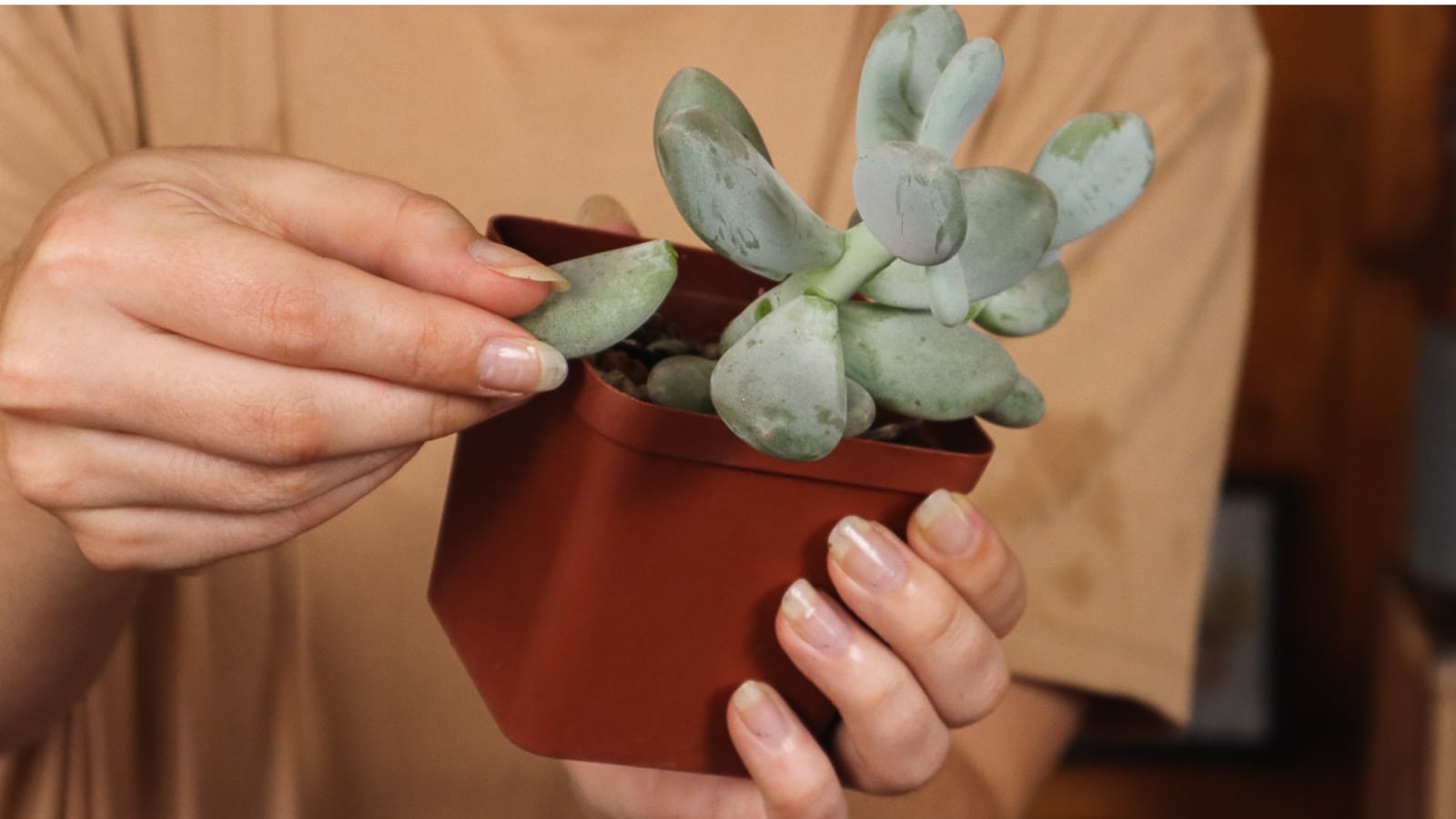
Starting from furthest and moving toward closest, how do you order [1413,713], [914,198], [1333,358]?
[1333,358], [1413,713], [914,198]

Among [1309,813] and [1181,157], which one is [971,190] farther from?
[1309,813]

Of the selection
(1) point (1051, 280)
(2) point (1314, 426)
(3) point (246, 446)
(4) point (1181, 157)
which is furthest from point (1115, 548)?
(2) point (1314, 426)

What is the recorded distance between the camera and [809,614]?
0.34 m

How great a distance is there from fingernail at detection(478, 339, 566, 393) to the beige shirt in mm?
266

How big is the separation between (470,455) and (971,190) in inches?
6.8

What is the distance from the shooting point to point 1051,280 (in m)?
0.33

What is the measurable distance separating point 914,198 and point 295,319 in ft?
0.44

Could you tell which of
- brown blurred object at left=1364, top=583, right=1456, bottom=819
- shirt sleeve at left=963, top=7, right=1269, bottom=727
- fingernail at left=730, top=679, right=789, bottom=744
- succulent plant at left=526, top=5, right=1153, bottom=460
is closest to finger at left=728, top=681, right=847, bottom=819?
fingernail at left=730, top=679, right=789, bottom=744

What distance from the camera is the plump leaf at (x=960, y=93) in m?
0.25

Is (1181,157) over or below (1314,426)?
over

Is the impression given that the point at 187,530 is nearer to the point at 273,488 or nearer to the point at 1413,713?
the point at 273,488

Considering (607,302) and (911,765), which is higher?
(607,302)

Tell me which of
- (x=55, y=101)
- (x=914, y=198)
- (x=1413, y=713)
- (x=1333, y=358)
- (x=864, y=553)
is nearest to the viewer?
(x=914, y=198)

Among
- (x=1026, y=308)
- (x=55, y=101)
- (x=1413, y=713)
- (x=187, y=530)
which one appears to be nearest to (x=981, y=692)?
(x=1026, y=308)
